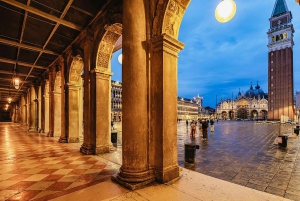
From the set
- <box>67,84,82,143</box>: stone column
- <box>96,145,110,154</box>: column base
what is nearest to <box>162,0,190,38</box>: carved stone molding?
<box>96,145,110,154</box>: column base

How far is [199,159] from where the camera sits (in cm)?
646

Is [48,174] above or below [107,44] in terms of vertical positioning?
below

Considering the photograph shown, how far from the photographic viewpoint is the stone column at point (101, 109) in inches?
231

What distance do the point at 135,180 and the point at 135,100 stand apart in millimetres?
1659

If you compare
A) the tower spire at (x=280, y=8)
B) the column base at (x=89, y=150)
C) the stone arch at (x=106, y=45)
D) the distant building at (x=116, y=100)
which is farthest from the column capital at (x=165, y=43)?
the tower spire at (x=280, y=8)

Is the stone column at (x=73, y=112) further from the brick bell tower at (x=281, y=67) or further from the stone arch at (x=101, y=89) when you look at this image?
the brick bell tower at (x=281, y=67)

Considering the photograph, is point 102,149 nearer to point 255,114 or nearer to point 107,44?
point 107,44

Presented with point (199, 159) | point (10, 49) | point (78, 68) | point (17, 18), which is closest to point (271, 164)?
point (199, 159)

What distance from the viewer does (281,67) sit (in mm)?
47875

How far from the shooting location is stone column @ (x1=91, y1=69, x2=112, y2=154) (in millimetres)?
5871

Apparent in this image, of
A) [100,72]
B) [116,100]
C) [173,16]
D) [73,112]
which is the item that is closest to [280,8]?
[116,100]

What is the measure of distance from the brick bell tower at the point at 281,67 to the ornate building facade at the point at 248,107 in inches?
1440

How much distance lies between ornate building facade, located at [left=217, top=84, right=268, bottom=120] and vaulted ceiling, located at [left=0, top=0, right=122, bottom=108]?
305 ft

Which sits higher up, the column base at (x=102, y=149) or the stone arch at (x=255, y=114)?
the column base at (x=102, y=149)
